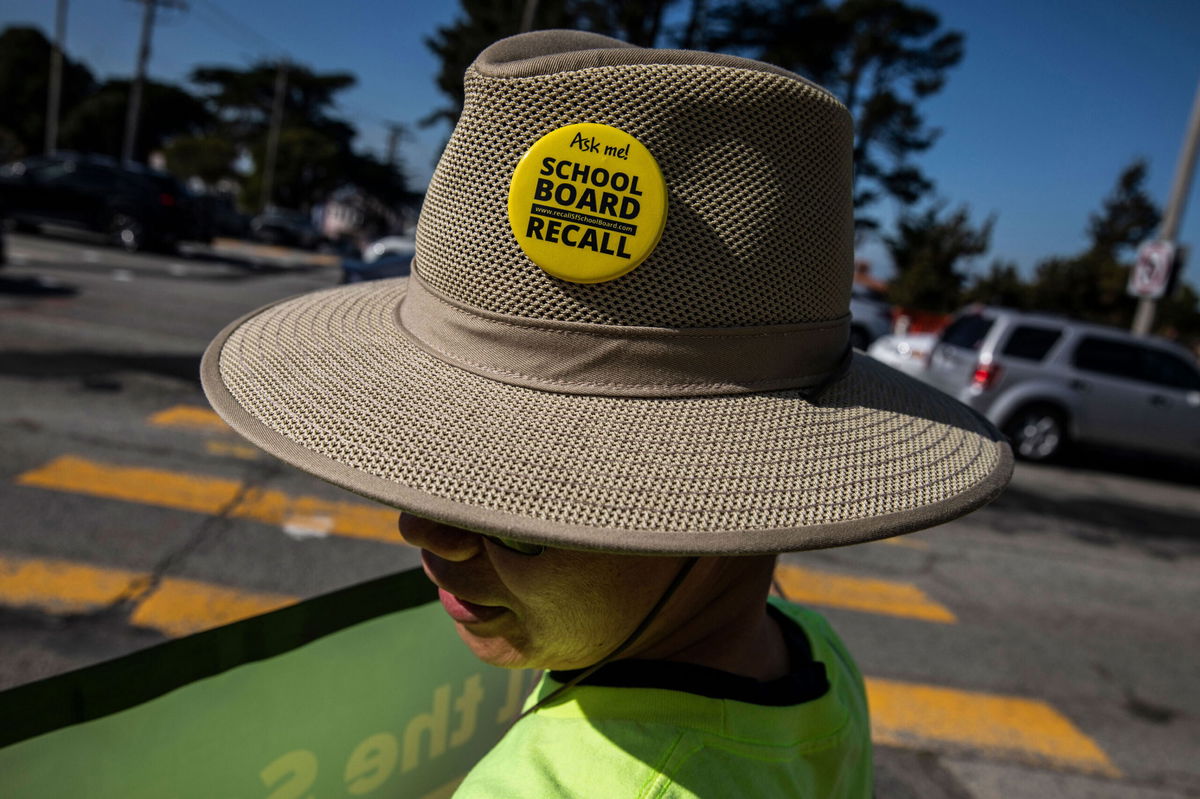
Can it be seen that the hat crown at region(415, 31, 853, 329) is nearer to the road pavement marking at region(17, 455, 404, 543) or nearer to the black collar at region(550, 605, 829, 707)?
the black collar at region(550, 605, 829, 707)

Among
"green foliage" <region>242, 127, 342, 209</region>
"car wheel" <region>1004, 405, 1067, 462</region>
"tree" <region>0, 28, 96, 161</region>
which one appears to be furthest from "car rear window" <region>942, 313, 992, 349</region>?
"tree" <region>0, 28, 96, 161</region>

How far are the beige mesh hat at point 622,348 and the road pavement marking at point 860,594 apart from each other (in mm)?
3477

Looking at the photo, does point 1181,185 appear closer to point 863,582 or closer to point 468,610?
point 863,582

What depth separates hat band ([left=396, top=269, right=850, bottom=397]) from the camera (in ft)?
2.93

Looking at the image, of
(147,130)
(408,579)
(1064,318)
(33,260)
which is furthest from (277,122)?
(408,579)

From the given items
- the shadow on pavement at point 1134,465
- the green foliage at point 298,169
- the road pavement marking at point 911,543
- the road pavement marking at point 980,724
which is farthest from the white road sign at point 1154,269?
the green foliage at point 298,169

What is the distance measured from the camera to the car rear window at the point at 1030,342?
29.4ft

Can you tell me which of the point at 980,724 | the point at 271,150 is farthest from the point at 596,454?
the point at 271,150

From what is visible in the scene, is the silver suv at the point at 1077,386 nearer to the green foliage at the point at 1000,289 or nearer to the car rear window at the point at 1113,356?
the car rear window at the point at 1113,356

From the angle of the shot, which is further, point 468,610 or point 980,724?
point 980,724

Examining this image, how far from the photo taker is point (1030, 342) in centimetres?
904

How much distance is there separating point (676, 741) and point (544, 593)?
207mm

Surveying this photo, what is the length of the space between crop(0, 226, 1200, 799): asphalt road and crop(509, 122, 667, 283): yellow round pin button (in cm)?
258

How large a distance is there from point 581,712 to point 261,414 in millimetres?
482
